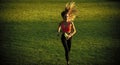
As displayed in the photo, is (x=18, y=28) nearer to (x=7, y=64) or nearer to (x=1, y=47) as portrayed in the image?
(x=1, y=47)

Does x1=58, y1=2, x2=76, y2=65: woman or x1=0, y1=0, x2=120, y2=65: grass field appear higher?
x1=58, y1=2, x2=76, y2=65: woman

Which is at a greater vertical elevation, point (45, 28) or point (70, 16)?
point (70, 16)

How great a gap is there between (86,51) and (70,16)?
2.88 meters

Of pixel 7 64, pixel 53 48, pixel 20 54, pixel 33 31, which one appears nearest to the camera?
pixel 7 64

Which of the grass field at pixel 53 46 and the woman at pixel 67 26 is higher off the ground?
the woman at pixel 67 26

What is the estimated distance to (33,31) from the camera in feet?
52.9

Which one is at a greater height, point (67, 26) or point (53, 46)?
point (67, 26)

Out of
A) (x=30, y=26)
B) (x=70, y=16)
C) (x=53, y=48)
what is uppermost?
(x=70, y=16)

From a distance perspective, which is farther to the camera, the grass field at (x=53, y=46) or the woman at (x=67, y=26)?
the grass field at (x=53, y=46)

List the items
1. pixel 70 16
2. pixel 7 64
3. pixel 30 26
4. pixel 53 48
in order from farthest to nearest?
pixel 30 26 < pixel 53 48 < pixel 7 64 < pixel 70 16

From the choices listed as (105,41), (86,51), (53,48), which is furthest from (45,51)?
(105,41)

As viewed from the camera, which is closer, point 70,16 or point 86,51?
point 70,16

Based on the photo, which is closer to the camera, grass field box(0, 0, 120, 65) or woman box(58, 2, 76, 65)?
woman box(58, 2, 76, 65)

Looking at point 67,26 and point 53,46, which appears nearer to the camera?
point 67,26
